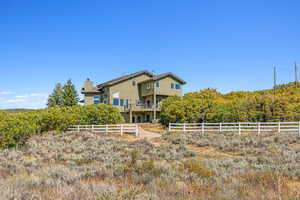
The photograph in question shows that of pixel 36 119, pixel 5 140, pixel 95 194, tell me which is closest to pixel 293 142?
pixel 95 194

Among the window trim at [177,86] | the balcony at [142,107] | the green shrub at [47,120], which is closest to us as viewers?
the green shrub at [47,120]

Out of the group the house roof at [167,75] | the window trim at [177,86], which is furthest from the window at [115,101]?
the window trim at [177,86]

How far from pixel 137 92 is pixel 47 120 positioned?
17377mm

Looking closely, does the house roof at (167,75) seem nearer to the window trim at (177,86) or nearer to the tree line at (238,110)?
the window trim at (177,86)

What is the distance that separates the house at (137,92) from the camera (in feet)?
111

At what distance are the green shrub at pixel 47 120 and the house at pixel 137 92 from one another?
9225 millimetres

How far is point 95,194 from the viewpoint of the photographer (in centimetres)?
419

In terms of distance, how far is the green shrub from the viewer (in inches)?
547

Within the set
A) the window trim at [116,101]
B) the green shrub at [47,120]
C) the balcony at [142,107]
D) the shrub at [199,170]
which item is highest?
the window trim at [116,101]

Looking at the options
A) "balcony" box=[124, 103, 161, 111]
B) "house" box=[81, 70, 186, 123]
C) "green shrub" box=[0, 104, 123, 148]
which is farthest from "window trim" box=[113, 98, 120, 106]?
"green shrub" box=[0, 104, 123, 148]

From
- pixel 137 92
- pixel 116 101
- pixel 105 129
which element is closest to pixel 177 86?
pixel 137 92

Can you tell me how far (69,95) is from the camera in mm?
45812

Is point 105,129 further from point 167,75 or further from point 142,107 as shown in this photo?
point 167,75

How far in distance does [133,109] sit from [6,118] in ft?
68.3
